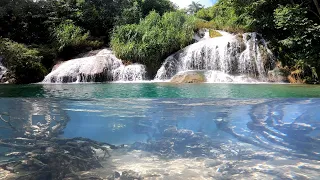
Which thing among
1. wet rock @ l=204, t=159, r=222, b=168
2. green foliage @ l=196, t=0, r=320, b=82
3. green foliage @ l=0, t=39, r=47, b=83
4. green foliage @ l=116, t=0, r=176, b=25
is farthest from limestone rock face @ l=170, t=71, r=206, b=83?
green foliage @ l=116, t=0, r=176, b=25

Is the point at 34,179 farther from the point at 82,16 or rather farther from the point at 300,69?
the point at 82,16

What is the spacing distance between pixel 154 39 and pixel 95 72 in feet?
11.7

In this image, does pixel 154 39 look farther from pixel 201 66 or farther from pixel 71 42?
pixel 71 42

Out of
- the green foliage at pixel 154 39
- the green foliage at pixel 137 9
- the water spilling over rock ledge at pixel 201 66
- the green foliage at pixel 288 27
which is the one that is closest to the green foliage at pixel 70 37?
the green foliage at pixel 154 39

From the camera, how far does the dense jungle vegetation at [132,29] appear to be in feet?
41.2

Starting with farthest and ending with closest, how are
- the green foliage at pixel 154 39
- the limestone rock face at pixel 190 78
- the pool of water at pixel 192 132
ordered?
1. the green foliage at pixel 154 39
2. the limestone rock face at pixel 190 78
3. the pool of water at pixel 192 132

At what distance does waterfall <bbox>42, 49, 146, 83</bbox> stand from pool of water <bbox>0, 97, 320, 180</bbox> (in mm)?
6749

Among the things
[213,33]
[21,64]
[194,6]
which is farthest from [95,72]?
[194,6]

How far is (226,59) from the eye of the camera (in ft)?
41.2

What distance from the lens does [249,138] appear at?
4070 millimetres

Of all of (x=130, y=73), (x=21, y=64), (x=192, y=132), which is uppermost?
(x=21, y=64)

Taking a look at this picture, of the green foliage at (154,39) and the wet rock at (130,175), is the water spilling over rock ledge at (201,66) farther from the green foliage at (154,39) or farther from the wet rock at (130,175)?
the wet rock at (130,175)

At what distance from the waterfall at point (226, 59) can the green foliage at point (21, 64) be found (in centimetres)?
553

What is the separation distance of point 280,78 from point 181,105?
8.06 meters
